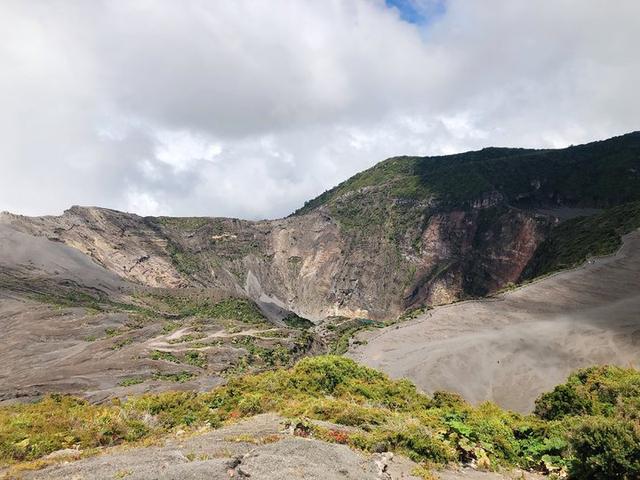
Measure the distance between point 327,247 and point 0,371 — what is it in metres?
129

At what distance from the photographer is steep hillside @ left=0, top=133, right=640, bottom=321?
147625mm

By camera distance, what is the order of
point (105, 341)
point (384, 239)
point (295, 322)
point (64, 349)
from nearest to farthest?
point (64, 349) < point (105, 341) < point (295, 322) < point (384, 239)

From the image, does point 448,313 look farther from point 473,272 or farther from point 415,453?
point 473,272

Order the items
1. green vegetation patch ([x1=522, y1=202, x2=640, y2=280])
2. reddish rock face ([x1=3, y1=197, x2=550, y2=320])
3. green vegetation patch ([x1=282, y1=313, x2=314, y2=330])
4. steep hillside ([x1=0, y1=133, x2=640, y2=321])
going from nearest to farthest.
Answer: green vegetation patch ([x1=522, y1=202, x2=640, y2=280]), green vegetation patch ([x1=282, y1=313, x2=314, y2=330]), reddish rock face ([x1=3, y1=197, x2=550, y2=320]), steep hillside ([x1=0, y1=133, x2=640, y2=321])

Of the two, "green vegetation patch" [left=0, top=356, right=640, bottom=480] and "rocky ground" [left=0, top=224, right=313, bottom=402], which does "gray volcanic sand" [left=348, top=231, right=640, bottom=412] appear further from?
"rocky ground" [left=0, top=224, right=313, bottom=402]

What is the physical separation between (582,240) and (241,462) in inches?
4240

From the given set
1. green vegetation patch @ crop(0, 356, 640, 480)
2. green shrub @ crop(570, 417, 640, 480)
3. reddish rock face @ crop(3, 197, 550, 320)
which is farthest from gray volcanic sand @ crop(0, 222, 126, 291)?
green shrub @ crop(570, 417, 640, 480)

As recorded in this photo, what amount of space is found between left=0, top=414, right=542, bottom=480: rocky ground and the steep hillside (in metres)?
132

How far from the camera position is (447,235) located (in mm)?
164625

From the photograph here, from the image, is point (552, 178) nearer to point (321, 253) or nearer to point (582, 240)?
point (582, 240)

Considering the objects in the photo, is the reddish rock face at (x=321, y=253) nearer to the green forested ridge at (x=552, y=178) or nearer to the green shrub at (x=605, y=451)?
the green forested ridge at (x=552, y=178)

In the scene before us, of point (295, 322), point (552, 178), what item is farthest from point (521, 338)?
point (552, 178)

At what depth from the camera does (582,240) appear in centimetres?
10431

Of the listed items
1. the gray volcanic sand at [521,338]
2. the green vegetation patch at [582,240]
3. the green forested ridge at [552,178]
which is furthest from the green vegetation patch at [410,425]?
the green forested ridge at [552,178]
